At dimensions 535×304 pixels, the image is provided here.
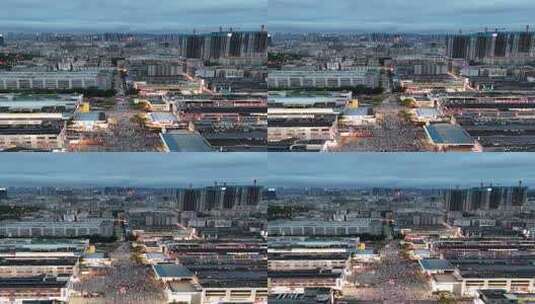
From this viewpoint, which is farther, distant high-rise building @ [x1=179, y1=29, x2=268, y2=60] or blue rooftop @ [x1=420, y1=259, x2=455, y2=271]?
blue rooftop @ [x1=420, y1=259, x2=455, y2=271]

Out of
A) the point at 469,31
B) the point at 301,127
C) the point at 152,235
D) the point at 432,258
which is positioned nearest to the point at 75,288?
the point at 152,235

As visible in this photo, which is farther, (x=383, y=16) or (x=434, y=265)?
(x=434, y=265)

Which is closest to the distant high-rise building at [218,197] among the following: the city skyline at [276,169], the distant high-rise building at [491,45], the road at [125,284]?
the city skyline at [276,169]

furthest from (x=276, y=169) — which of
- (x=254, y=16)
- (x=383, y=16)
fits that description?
(x=383, y=16)

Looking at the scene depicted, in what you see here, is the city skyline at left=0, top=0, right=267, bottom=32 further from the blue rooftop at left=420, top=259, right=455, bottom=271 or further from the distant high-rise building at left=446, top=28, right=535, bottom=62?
the blue rooftop at left=420, top=259, right=455, bottom=271

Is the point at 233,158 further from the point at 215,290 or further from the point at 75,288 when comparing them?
the point at 75,288

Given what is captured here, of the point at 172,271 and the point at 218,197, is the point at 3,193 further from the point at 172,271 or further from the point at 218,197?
the point at 218,197

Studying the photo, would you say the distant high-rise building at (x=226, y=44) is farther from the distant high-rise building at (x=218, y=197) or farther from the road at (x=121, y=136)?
the distant high-rise building at (x=218, y=197)

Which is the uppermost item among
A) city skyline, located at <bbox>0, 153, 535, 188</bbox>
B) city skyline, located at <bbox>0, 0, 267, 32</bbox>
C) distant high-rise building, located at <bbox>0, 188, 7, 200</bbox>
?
city skyline, located at <bbox>0, 0, 267, 32</bbox>

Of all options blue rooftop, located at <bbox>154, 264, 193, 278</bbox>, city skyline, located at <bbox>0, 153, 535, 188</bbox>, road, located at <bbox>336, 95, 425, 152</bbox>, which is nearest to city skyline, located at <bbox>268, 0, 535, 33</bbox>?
road, located at <bbox>336, 95, 425, 152</bbox>

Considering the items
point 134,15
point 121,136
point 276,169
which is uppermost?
point 134,15

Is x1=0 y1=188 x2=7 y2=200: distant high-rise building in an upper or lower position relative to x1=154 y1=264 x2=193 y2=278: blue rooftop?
upper
